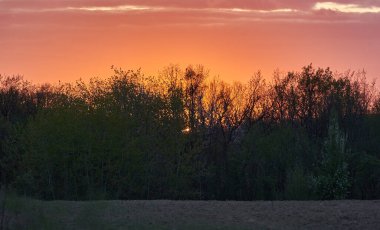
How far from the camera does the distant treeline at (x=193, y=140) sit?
36781 mm

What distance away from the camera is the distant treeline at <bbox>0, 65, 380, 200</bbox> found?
36.8 meters

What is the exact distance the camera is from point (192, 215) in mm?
21391

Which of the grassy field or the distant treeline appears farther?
the distant treeline

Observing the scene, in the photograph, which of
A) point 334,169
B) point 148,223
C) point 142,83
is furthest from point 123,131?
point 148,223

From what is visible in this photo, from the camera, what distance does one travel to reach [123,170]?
38062 mm

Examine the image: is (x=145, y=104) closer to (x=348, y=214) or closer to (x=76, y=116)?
(x=76, y=116)

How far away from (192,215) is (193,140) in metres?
26.0

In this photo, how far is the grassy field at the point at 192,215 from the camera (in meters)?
20.3

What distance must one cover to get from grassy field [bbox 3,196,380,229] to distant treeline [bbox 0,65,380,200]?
7.88 metres

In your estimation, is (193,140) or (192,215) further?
(193,140)

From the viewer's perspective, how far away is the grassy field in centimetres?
2027

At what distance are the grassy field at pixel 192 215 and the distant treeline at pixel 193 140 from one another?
788 cm

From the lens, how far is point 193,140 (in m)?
47.4

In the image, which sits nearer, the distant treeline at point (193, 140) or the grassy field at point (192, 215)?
the grassy field at point (192, 215)
